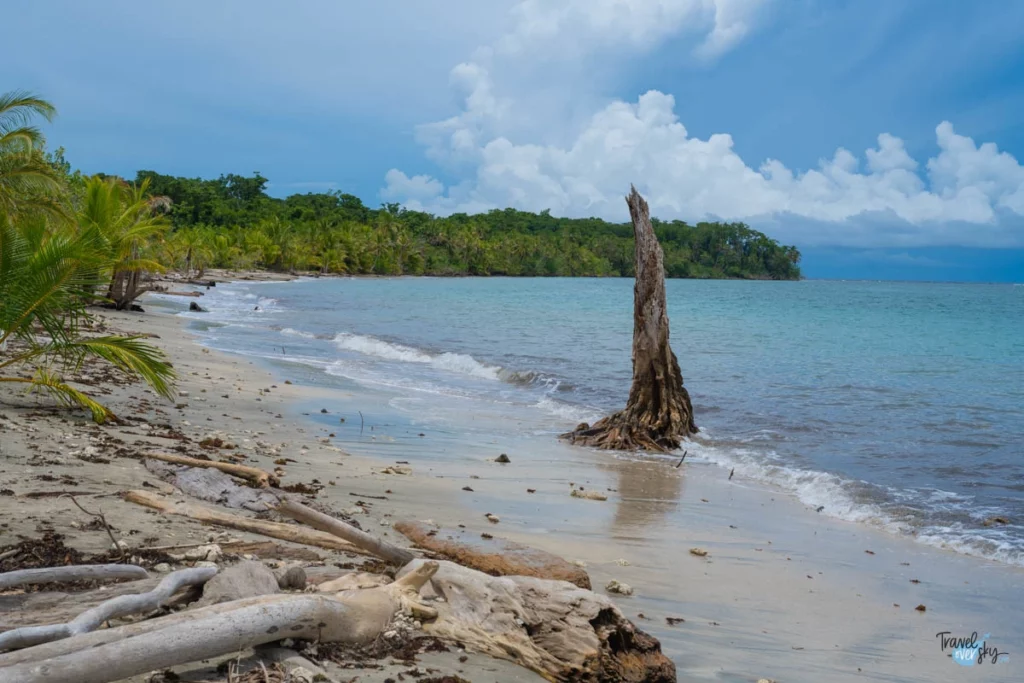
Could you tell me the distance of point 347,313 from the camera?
145 feet

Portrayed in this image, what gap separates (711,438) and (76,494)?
405 inches

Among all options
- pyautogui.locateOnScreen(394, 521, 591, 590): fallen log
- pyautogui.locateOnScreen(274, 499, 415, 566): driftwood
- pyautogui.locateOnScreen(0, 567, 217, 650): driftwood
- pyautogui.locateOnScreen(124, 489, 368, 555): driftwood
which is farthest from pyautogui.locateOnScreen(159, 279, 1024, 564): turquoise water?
pyautogui.locateOnScreen(0, 567, 217, 650): driftwood

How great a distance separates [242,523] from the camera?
604cm

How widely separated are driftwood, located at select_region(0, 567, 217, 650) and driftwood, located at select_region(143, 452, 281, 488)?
300cm

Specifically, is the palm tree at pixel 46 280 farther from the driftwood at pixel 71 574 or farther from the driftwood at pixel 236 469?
the driftwood at pixel 71 574

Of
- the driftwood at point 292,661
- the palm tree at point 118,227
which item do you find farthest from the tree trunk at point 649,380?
the driftwood at point 292,661

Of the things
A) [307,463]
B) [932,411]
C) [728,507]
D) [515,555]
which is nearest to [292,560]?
[515,555]

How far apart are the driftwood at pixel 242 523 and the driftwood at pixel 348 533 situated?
47cm

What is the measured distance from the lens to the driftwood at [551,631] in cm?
429

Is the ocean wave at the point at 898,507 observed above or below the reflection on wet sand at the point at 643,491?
above

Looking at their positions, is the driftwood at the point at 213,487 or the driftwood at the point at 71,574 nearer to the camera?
the driftwood at the point at 71,574

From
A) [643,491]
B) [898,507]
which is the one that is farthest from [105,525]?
[898,507]

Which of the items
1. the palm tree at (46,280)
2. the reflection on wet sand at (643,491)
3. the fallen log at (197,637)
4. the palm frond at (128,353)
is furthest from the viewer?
the palm frond at (128,353)

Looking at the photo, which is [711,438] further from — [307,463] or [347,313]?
[347,313]
